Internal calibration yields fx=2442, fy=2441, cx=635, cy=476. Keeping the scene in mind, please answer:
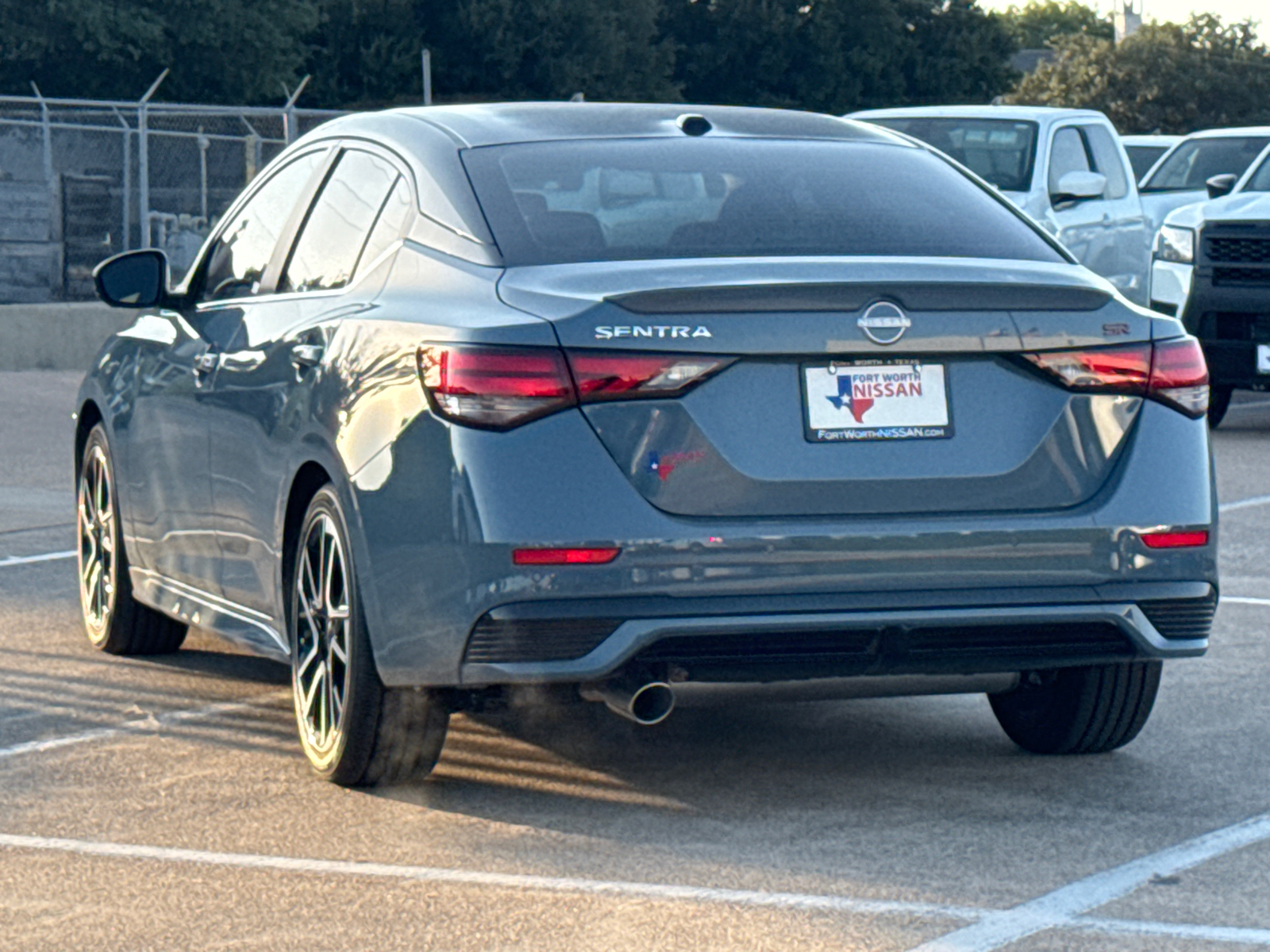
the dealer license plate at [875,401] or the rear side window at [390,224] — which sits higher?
the rear side window at [390,224]

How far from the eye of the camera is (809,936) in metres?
4.41

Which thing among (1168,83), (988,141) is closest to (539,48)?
(1168,83)

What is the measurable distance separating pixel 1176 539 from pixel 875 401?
2.55 feet

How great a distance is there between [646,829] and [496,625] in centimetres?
60

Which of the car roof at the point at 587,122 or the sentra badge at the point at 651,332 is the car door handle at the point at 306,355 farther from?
the sentra badge at the point at 651,332

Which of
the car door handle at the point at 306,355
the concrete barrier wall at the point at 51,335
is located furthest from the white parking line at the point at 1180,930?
the concrete barrier wall at the point at 51,335

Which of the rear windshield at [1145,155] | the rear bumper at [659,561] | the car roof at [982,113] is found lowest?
the rear windshield at [1145,155]

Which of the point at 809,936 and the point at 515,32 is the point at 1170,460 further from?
the point at 515,32

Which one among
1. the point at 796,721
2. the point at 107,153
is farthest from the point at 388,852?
the point at 107,153

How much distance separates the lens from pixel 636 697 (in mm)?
5238

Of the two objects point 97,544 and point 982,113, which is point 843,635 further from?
point 982,113

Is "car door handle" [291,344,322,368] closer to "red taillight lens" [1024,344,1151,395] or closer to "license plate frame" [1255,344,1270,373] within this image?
"red taillight lens" [1024,344,1151,395]

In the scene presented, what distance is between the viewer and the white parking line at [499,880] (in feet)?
15.1

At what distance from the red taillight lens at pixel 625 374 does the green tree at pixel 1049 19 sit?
5697 inches
